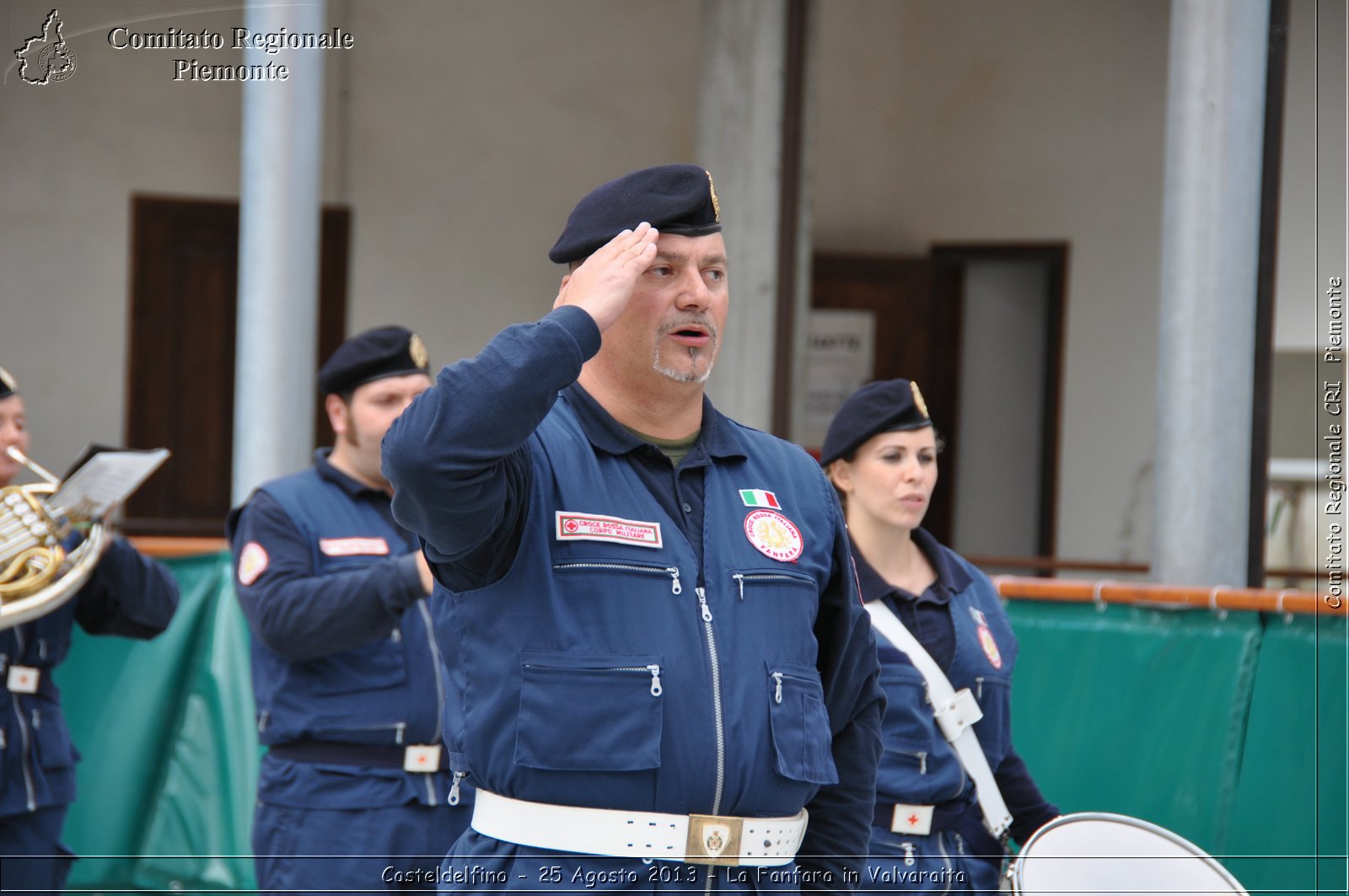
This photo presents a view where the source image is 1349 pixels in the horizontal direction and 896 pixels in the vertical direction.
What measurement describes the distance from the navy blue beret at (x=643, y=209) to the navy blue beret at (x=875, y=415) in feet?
5.21

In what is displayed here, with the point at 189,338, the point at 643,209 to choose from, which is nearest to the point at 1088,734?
the point at 643,209

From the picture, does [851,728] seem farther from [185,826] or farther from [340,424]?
[185,826]

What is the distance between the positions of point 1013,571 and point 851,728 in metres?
7.46

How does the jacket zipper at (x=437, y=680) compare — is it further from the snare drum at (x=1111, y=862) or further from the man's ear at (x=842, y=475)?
the snare drum at (x=1111, y=862)

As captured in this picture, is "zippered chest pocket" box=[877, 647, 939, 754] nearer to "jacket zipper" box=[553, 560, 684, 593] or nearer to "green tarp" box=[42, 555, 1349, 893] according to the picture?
"jacket zipper" box=[553, 560, 684, 593]

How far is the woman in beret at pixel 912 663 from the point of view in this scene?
335 centimetres

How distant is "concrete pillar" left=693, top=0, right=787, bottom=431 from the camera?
7.84 metres

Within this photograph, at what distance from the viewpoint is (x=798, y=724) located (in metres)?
2.18

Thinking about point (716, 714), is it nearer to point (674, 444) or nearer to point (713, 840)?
point (713, 840)

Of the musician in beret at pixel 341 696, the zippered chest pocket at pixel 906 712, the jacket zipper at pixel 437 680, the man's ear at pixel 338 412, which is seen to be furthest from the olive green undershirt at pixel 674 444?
the man's ear at pixel 338 412

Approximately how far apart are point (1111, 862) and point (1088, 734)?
195 centimetres

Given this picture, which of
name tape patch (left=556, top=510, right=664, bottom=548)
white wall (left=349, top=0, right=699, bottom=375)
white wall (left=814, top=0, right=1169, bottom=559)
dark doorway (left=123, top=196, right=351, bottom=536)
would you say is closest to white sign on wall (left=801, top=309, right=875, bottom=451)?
white wall (left=814, top=0, right=1169, bottom=559)

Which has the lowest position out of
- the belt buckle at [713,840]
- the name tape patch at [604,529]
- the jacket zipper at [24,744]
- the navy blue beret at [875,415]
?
the jacket zipper at [24,744]

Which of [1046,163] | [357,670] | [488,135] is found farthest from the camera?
[1046,163]
